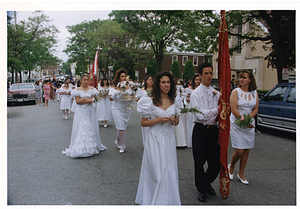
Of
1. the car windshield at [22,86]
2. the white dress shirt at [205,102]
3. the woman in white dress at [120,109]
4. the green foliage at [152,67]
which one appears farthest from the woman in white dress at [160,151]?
the green foliage at [152,67]

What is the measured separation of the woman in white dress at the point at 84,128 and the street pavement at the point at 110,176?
211 millimetres

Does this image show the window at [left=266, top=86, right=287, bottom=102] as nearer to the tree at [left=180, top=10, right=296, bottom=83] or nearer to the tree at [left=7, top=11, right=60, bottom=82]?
the tree at [left=180, top=10, right=296, bottom=83]

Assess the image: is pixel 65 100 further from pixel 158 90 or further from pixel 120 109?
pixel 158 90

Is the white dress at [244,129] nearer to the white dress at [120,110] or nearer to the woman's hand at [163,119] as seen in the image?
the woman's hand at [163,119]

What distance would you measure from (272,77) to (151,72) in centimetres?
2100

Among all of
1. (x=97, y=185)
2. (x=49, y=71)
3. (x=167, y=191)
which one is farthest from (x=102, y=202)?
(x=49, y=71)

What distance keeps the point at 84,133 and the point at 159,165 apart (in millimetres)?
3687

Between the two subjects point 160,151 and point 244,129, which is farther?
point 244,129

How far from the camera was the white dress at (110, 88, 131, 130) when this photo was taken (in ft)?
22.9

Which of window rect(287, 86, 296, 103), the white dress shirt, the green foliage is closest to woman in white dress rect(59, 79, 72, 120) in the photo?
window rect(287, 86, 296, 103)

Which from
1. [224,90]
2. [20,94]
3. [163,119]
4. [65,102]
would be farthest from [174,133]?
[20,94]

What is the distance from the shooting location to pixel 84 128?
6.71 metres

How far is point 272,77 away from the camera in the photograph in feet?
82.5

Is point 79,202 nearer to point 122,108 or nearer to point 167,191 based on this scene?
point 167,191
